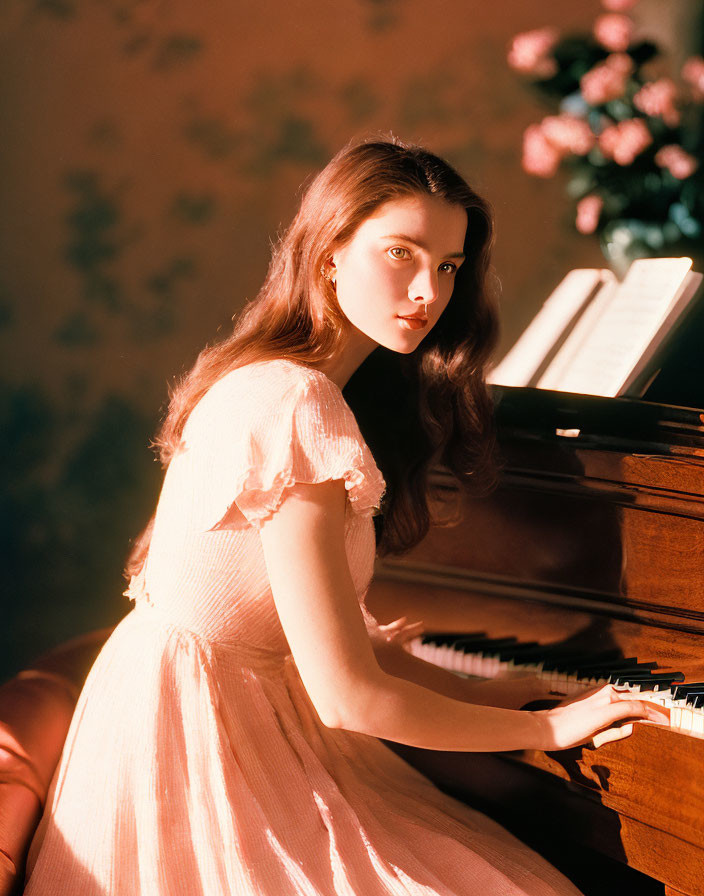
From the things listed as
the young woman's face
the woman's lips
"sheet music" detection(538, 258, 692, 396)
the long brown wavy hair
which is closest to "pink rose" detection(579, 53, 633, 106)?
"sheet music" detection(538, 258, 692, 396)

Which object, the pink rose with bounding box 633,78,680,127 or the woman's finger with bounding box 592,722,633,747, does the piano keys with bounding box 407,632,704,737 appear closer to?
the woman's finger with bounding box 592,722,633,747

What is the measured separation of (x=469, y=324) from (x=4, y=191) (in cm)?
200

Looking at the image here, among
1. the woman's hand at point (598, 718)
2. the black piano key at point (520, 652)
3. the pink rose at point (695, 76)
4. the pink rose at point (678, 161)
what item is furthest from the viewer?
the pink rose at point (695, 76)

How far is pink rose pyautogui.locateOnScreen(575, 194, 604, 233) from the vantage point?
3.16 metres

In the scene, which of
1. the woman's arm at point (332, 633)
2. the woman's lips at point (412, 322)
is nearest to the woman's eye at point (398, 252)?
the woman's lips at point (412, 322)

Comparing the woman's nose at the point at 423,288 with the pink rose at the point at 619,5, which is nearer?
the woman's nose at the point at 423,288

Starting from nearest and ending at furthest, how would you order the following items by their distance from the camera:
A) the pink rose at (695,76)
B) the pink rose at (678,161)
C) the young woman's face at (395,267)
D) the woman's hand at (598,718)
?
the woman's hand at (598,718) < the young woman's face at (395,267) < the pink rose at (678,161) < the pink rose at (695,76)

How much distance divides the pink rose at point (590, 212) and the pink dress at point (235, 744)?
6.67 ft

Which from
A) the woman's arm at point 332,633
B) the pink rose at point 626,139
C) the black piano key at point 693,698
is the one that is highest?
the pink rose at point 626,139

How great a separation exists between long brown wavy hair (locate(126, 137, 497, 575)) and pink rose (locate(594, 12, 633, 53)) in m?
1.75

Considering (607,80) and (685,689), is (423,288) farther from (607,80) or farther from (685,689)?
(607,80)

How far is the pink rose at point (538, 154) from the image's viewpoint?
10.5 feet

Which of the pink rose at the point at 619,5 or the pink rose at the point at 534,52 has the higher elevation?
the pink rose at the point at 619,5

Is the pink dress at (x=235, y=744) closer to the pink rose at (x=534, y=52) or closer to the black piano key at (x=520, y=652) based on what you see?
the black piano key at (x=520, y=652)
